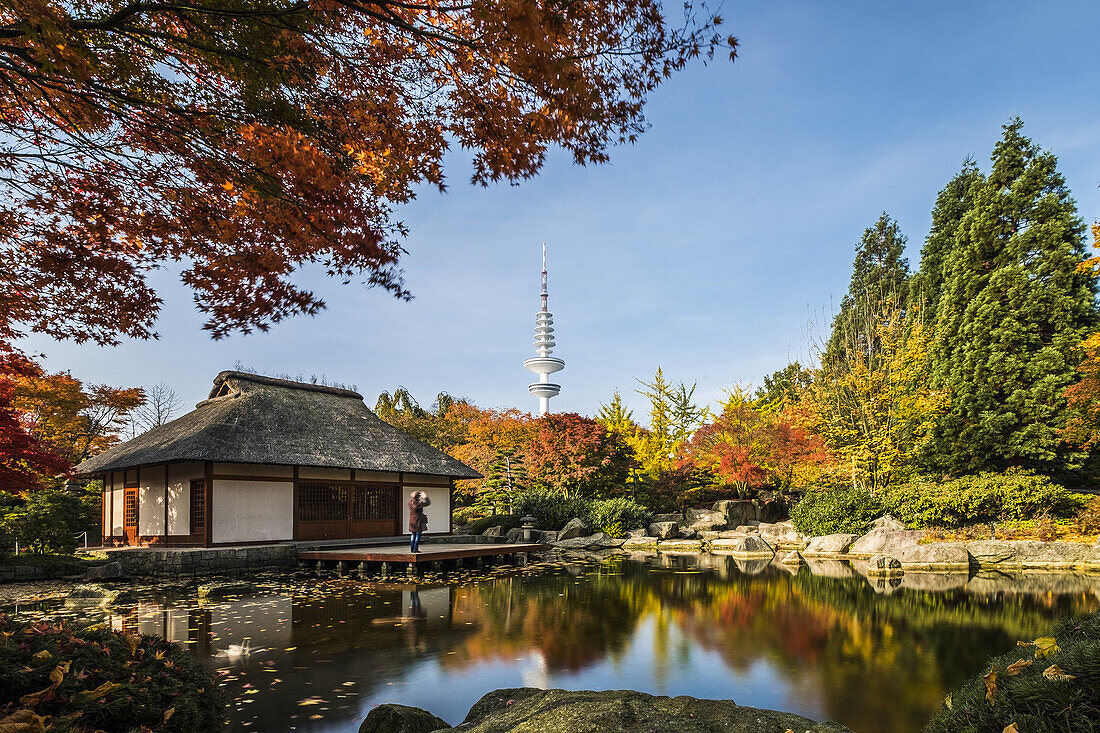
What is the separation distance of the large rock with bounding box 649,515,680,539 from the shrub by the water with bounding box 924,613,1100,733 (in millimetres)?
18685

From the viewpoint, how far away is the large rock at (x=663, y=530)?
2070cm

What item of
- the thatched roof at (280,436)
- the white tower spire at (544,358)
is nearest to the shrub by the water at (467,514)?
the thatched roof at (280,436)

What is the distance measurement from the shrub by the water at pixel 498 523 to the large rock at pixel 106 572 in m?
10.9

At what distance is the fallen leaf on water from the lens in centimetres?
204

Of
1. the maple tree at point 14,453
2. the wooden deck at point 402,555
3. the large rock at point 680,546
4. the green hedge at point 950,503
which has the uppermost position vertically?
the maple tree at point 14,453

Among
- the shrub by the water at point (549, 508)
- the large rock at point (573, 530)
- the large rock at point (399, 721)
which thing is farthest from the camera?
the shrub by the water at point (549, 508)

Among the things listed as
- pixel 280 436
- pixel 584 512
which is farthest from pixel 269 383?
pixel 584 512

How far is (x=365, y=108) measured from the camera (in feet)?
14.5

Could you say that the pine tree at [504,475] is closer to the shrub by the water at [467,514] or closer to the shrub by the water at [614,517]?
the shrub by the water at [467,514]

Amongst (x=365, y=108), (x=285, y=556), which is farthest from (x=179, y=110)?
(x=285, y=556)

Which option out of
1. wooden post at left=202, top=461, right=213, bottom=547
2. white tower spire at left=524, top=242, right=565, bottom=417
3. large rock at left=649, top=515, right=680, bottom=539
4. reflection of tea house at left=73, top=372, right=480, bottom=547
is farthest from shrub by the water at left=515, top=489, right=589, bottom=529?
white tower spire at left=524, top=242, right=565, bottom=417

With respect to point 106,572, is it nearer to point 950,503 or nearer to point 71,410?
point 71,410

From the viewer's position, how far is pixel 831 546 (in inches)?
642

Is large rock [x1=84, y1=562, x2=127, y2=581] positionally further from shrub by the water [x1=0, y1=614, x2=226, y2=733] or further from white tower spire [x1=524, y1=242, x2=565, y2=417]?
white tower spire [x1=524, y1=242, x2=565, y2=417]
